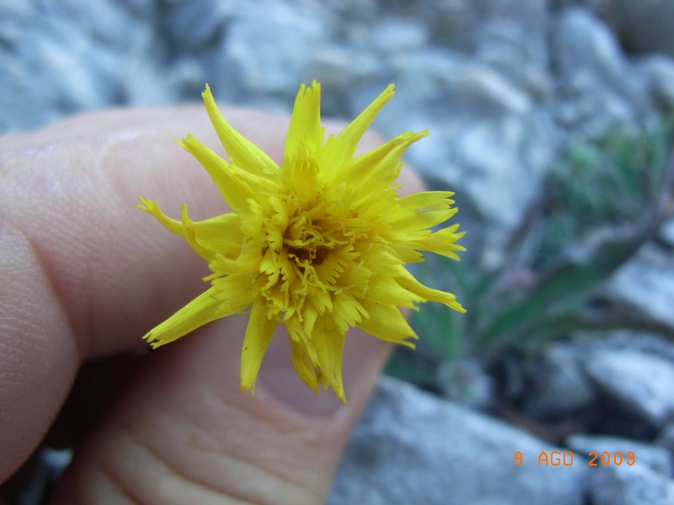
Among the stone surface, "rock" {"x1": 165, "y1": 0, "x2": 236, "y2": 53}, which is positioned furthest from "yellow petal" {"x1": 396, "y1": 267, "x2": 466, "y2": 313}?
"rock" {"x1": 165, "y1": 0, "x2": 236, "y2": 53}

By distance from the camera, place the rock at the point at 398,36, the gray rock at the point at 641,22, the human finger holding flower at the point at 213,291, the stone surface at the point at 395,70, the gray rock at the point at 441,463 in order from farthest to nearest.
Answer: the gray rock at the point at 641,22 → the rock at the point at 398,36 → the stone surface at the point at 395,70 → the gray rock at the point at 441,463 → the human finger holding flower at the point at 213,291

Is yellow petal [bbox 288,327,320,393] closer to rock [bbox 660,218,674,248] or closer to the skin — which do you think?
the skin

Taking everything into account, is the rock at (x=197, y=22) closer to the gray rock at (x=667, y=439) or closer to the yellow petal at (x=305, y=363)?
the yellow petal at (x=305, y=363)

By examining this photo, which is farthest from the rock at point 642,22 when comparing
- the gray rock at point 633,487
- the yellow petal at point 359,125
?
the yellow petal at point 359,125

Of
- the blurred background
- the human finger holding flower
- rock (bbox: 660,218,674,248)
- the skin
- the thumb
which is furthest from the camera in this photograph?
rock (bbox: 660,218,674,248)

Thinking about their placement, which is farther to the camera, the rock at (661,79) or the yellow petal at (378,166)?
the rock at (661,79)

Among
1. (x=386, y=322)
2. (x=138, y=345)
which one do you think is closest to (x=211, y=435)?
(x=138, y=345)

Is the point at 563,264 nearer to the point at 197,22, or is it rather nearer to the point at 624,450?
the point at 624,450
